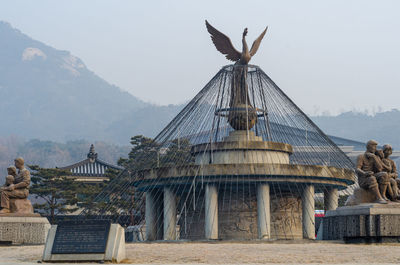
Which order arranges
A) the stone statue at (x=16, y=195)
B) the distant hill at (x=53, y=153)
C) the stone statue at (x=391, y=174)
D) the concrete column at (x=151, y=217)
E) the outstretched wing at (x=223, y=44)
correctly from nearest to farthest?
the stone statue at (x=391, y=174) < the stone statue at (x=16, y=195) < the concrete column at (x=151, y=217) < the outstretched wing at (x=223, y=44) < the distant hill at (x=53, y=153)

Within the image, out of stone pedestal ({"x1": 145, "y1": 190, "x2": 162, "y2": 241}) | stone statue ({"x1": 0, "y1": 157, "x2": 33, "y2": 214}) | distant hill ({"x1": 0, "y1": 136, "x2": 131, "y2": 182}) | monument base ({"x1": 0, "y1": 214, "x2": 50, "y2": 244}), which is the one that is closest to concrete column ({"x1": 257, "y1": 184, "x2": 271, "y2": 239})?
stone pedestal ({"x1": 145, "y1": 190, "x2": 162, "y2": 241})

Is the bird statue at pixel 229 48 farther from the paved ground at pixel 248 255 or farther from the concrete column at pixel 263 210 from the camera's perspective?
the paved ground at pixel 248 255

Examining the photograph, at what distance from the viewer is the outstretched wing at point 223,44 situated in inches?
1174

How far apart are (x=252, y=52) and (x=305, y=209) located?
7579mm

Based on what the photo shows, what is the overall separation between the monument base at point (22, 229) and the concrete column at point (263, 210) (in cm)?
842

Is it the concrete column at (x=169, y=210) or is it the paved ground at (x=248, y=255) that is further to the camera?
the concrete column at (x=169, y=210)

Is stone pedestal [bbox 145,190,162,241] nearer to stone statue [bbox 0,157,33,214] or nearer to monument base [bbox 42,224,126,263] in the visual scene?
stone statue [bbox 0,157,33,214]

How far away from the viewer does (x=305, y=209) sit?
91.0ft

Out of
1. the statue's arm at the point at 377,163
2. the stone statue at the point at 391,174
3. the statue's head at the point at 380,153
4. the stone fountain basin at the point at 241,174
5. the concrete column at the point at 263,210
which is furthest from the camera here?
the concrete column at the point at 263,210

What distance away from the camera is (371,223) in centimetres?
2028

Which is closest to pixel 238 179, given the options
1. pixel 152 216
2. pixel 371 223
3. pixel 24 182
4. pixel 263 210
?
pixel 263 210

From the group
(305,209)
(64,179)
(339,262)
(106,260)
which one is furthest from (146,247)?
(64,179)

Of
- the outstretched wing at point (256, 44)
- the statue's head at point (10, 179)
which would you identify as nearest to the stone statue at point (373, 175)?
the outstretched wing at point (256, 44)

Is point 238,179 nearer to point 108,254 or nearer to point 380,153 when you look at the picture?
point 380,153
